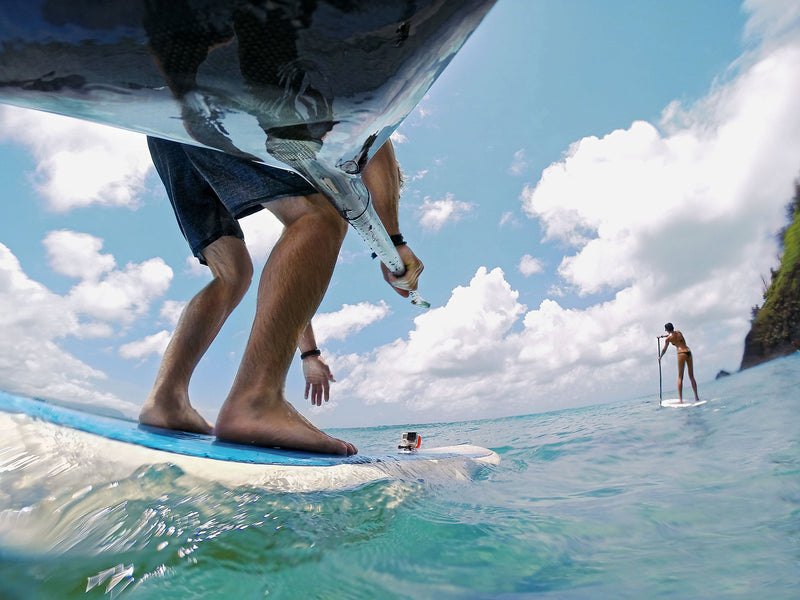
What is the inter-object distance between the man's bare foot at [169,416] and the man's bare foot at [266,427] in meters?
0.37

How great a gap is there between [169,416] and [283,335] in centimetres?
58

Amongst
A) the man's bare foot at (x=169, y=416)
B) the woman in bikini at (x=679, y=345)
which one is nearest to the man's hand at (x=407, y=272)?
the man's bare foot at (x=169, y=416)

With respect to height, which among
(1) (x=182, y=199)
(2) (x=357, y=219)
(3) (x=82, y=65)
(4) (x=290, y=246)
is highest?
(1) (x=182, y=199)

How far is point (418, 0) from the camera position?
1.52 ft

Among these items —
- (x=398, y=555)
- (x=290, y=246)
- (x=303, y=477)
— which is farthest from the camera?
(x=290, y=246)

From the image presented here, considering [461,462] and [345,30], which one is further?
[461,462]

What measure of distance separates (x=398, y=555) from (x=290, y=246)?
3.02 feet

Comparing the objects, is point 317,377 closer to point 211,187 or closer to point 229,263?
point 229,263

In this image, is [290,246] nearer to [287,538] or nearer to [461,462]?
[287,538]

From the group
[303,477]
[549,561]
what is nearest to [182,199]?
[303,477]

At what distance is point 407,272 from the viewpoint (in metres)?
1.53

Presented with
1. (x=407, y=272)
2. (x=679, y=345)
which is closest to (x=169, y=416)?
(x=407, y=272)

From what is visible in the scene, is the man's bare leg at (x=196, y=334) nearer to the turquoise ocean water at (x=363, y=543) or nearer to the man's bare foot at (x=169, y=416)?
the man's bare foot at (x=169, y=416)

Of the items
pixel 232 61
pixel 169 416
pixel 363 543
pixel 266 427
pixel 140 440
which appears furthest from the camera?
pixel 169 416
